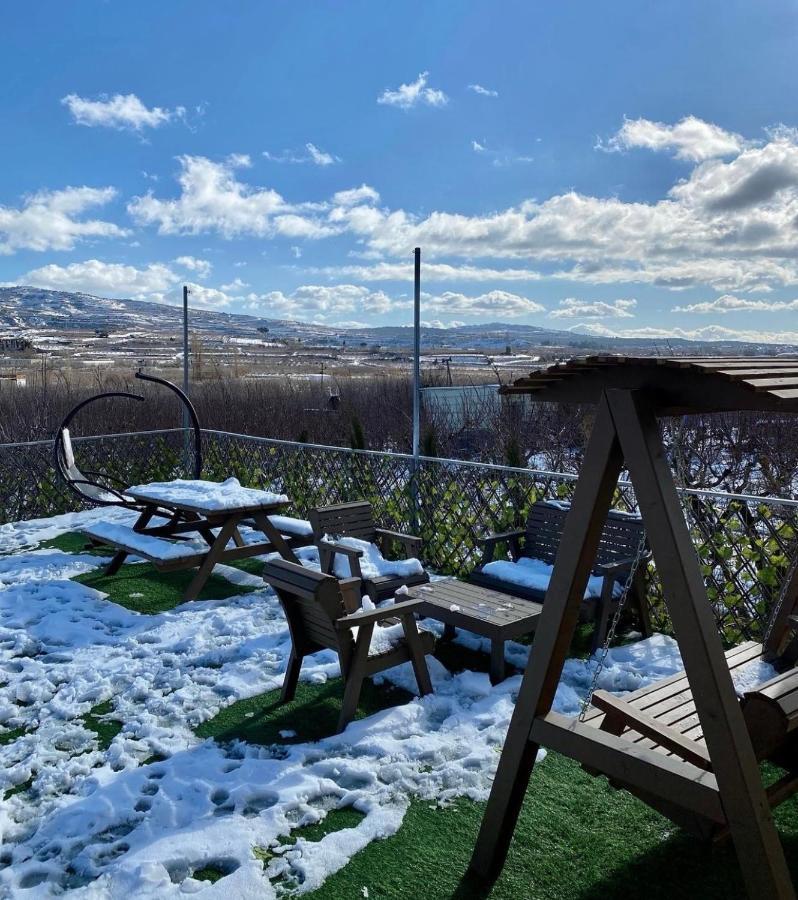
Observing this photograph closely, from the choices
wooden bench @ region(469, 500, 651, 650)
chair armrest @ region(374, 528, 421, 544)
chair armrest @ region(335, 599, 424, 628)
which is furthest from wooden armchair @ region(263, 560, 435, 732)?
chair armrest @ region(374, 528, 421, 544)

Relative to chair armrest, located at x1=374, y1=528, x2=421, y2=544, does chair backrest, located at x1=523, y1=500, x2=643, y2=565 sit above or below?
above

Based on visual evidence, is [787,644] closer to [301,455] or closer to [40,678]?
[40,678]

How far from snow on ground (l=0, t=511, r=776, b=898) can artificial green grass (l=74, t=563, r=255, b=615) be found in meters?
0.37

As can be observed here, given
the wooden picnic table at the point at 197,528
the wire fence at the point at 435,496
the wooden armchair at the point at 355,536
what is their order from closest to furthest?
the wire fence at the point at 435,496, the wooden armchair at the point at 355,536, the wooden picnic table at the point at 197,528

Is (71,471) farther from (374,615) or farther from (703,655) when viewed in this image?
(703,655)

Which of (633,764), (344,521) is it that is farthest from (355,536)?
(633,764)

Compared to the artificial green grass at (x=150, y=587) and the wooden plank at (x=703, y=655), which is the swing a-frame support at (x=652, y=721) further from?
the artificial green grass at (x=150, y=587)

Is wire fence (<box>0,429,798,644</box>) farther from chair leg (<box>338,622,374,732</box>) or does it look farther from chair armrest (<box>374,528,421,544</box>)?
chair leg (<box>338,622,374,732</box>)

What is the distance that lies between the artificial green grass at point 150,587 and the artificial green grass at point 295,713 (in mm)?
1640

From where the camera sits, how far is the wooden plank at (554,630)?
1.93 metres

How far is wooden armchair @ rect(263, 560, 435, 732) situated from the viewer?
2979 mm

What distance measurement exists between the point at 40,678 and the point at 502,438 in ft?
26.2

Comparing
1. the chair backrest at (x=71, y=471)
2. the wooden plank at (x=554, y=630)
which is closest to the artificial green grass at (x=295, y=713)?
the wooden plank at (x=554, y=630)

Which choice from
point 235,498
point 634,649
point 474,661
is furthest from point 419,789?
point 235,498
